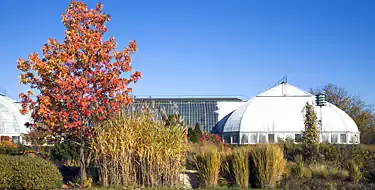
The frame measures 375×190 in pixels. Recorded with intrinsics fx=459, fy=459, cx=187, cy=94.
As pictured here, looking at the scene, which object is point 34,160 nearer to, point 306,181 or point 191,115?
point 306,181

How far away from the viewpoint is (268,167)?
577 inches

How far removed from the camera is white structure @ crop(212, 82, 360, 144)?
40531 mm

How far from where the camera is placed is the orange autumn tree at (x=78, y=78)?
14.3m

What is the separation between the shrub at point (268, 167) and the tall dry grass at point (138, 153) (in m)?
2.54

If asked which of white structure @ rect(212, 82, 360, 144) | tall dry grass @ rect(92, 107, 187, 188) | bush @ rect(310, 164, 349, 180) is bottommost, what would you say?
bush @ rect(310, 164, 349, 180)

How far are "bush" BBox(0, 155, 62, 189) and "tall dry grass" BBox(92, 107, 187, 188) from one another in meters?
1.90

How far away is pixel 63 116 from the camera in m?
14.3

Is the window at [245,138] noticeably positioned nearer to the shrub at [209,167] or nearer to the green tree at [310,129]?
the green tree at [310,129]

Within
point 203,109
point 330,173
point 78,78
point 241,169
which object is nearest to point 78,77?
point 78,78

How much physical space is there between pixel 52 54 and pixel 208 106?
35.2 meters

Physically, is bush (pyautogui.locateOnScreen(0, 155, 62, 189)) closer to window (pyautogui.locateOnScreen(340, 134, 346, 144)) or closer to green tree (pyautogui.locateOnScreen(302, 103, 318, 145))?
green tree (pyautogui.locateOnScreen(302, 103, 318, 145))

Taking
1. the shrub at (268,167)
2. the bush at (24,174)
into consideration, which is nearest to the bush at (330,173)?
the shrub at (268,167)

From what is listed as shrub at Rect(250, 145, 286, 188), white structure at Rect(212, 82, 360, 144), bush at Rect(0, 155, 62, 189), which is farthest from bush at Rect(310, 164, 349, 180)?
white structure at Rect(212, 82, 360, 144)

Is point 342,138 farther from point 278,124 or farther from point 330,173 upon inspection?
point 330,173
